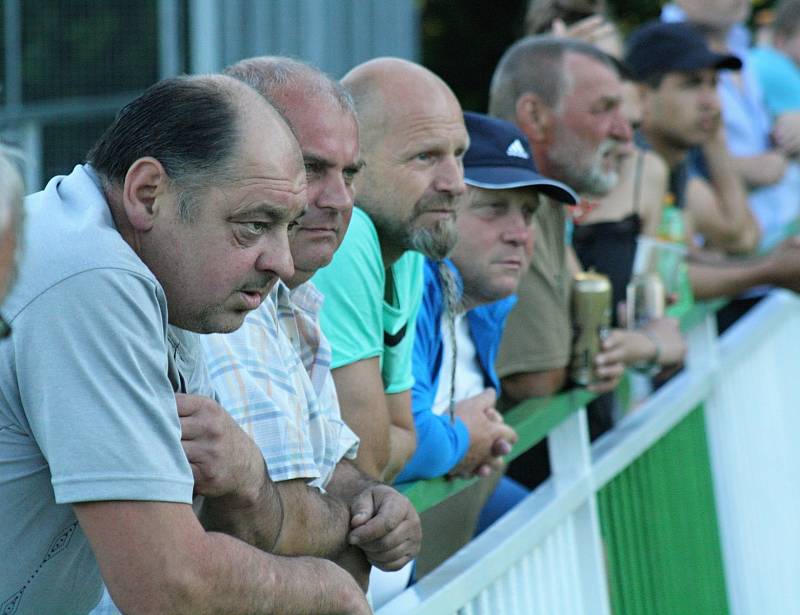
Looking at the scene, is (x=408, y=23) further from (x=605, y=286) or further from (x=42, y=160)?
(x=605, y=286)

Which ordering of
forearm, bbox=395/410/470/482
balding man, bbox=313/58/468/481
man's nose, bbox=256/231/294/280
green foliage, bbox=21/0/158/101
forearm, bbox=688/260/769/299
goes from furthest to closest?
green foliage, bbox=21/0/158/101 < forearm, bbox=688/260/769/299 < forearm, bbox=395/410/470/482 < balding man, bbox=313/58/468/481 < man's nose, bbox=256/231/294/280

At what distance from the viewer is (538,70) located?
4215mm

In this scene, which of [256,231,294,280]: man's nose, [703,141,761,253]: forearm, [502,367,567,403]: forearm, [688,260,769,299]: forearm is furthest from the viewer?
[703,141,761,253]: forearm

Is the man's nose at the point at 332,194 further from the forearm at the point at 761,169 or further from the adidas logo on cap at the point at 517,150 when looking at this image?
the forearm at the point at 761,169

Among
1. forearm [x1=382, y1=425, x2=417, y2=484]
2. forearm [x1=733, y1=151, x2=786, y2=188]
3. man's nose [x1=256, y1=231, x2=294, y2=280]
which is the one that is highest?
man's nose [x1=256, y1=231, x2=294, y2=280]

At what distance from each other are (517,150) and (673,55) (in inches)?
89.5

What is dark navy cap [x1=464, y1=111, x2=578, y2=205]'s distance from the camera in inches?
132

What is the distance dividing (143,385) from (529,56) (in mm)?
2808

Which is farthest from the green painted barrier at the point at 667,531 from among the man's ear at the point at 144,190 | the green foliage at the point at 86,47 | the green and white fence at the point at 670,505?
the green foliage at the point at 86,47

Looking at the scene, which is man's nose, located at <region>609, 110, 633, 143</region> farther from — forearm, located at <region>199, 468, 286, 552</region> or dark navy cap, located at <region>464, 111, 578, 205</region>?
forearm, located at <region>199, 468, 286, 552</region>

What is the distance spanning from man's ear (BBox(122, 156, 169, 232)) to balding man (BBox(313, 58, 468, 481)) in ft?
2.52

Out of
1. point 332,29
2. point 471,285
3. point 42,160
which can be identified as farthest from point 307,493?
point 42,160

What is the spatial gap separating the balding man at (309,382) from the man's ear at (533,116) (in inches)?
72.9

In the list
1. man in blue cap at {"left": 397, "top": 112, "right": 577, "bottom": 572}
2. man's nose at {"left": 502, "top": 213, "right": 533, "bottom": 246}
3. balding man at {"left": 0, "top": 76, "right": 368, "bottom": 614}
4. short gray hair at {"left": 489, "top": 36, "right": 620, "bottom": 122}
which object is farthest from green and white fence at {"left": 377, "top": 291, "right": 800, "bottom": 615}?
short gray hair at {"left": 489, "top": 36, "right": 620, "bottom": 122}
